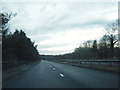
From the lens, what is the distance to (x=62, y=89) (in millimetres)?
11320

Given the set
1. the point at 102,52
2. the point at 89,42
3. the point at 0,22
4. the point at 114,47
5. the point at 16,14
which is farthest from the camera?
the point at 89,42

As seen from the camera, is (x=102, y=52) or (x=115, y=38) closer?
(x=115, y=38)

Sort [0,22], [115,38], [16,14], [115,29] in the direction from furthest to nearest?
[115,38], [115,29], [16,14], [0,22]

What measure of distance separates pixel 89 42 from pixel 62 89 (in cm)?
14097

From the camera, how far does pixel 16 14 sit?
2678cm

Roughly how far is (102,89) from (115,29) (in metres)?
59.1

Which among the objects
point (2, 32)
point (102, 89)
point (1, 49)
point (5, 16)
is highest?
point (5, 16)

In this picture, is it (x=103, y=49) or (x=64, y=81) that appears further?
(x=103, y=49)

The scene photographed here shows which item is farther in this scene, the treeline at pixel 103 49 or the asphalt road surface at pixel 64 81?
the treeline at pixel 103 49

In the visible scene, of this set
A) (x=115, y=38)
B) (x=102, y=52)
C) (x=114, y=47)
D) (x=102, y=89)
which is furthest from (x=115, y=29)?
(x=102, y=89)

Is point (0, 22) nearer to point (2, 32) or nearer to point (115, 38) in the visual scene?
point (2, 32)

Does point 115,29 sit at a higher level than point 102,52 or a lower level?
higher

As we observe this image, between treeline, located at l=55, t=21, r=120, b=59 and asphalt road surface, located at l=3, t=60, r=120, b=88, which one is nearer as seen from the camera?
asphalt road surface, located at l=3, t=60, r=120, b=88

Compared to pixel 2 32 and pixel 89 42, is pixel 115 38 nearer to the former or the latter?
pixel 2 32
